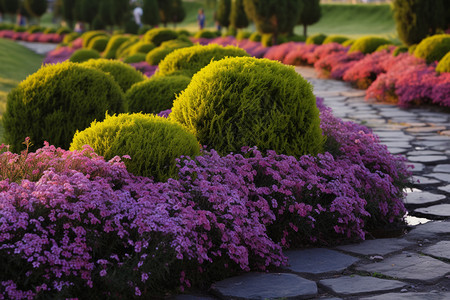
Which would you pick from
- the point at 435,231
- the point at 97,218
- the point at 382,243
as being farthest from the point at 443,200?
the point at 97,218

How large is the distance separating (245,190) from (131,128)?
99 centimetres

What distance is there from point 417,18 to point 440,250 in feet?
43.6

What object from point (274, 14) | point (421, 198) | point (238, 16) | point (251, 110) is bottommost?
point (421, 198)

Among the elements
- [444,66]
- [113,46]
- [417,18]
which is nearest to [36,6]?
[113,46]

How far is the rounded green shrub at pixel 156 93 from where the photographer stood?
724 centimetres

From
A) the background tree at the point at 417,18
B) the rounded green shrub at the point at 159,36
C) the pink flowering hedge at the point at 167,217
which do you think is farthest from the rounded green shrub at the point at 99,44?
the pink flowering hedge at the point at 167,217

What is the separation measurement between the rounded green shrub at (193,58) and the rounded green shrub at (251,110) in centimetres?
312

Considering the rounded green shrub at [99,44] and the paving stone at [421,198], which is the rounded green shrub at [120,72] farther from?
the rounded green shrub at [99,44]

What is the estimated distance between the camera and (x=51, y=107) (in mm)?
5711

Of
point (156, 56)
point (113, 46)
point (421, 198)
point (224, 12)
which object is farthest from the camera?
point (224, 12)

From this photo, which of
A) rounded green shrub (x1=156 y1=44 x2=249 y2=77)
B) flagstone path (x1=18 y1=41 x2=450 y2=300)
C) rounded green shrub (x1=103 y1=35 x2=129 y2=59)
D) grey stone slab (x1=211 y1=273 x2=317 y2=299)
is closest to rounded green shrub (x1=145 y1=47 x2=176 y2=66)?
rounded green shrub (x1=156 y1=44 x2=249 y2=77)

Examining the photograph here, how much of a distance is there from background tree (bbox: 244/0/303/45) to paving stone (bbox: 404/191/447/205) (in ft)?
67.6

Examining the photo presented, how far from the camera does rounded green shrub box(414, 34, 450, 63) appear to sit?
13.6 meters

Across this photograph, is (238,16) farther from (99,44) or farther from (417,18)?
(417,18)
